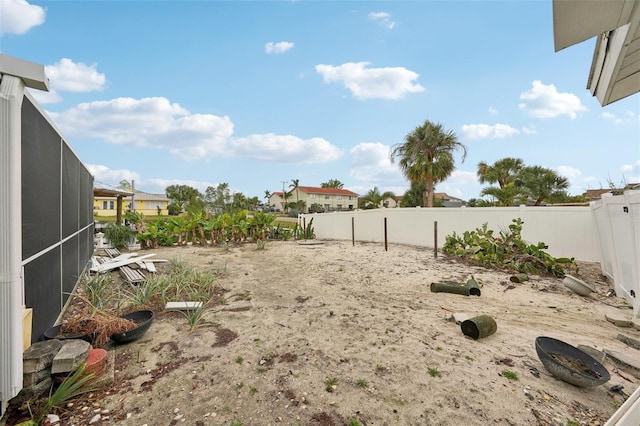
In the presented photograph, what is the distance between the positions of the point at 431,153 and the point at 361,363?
17.8 meters

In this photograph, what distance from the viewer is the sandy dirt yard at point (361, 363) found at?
205 centimetres

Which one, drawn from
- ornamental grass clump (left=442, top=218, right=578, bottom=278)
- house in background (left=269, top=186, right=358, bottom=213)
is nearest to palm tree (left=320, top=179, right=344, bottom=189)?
house in background (left=269, top=186, right=358, bottom=213)

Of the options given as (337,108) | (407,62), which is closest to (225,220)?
(337,108)

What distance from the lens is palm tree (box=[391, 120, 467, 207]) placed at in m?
17.8

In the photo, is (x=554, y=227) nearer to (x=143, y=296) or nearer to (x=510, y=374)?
(x=510, y=374)

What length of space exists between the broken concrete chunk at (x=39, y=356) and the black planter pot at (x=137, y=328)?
2.55 feet

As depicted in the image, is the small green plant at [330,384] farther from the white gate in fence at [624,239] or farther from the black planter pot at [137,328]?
the white gate in fence at [624,239]

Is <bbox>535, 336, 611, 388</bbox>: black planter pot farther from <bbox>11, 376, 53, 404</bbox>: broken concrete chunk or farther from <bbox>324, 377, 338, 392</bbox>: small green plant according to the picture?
<bbox>11, 376, 53, 404</bbox>: broken concrete chunk

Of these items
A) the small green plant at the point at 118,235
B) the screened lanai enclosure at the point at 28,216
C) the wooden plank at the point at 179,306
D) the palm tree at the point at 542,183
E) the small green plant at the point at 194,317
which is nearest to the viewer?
the screened lanai enclosure at the point at 28,216

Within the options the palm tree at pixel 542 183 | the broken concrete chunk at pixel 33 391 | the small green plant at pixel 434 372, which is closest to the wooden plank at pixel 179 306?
the broken concrete chunk at pixel 33 391

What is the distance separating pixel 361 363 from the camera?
8.93 feet

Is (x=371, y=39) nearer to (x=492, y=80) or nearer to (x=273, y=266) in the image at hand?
(x=492, y=80)

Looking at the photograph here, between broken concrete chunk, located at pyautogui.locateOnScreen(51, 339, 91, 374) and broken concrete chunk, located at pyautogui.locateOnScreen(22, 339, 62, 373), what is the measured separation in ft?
0.18

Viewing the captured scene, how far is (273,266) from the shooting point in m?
7.66
